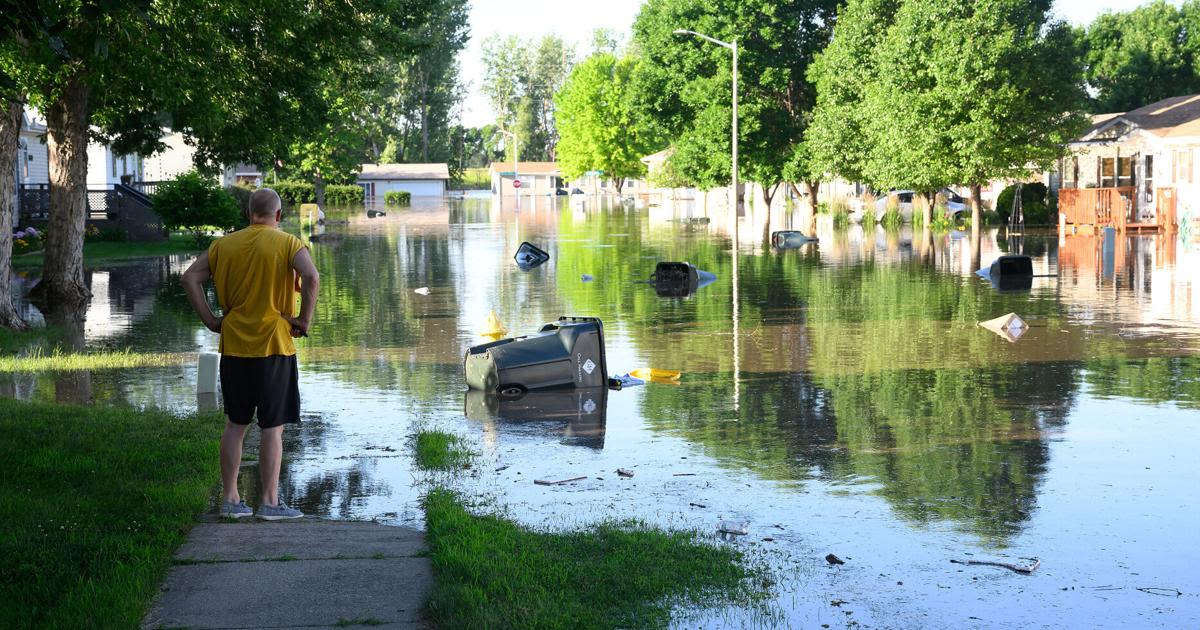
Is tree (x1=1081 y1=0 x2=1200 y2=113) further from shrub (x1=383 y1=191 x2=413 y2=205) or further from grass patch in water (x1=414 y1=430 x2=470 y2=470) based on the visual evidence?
grass patch in water (x1=414 y1=430 x2=470 y2=470)

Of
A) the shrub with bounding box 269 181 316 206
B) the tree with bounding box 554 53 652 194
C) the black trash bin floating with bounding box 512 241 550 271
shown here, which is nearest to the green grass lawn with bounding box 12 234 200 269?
the black trash bin floating with bounding box 512 241 550 271

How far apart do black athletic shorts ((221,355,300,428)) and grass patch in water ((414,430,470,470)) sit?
205 centimetres

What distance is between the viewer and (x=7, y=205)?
17578 mm

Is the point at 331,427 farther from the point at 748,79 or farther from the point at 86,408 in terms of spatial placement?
the point at 748,79

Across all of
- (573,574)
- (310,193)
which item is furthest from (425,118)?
(573,574)

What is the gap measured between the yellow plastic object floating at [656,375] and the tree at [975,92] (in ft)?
93.0

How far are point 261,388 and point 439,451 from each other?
2.62 m

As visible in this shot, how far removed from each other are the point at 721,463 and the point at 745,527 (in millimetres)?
2041

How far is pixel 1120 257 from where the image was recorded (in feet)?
107

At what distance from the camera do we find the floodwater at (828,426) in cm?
679

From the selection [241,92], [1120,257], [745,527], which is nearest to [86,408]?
[745,527]

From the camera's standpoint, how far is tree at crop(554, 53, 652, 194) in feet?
355

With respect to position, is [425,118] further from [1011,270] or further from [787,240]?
[1011,270]

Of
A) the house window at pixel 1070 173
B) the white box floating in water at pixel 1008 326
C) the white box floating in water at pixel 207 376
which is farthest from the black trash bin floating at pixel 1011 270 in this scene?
the house window at pixel 1070 173
